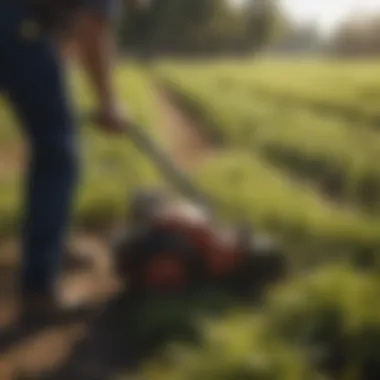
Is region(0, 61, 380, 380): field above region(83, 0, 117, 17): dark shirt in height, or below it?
below

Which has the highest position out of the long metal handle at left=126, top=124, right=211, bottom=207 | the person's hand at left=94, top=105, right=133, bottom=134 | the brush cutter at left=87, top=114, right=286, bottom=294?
the person's hand at left=94, top=105, right=133, bottom=134

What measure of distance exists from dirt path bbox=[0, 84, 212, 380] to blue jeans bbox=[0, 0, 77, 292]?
0.03 metres

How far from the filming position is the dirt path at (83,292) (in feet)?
3.90

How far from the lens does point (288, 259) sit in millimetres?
1235

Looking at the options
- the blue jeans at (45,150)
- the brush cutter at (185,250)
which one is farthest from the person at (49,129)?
the brush cutter at (185,250)

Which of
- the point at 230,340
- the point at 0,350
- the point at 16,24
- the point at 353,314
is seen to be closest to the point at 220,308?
the point at 230,340

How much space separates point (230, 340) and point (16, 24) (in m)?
0.55

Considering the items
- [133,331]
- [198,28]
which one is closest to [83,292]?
[133,331]

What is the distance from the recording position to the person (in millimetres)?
1235

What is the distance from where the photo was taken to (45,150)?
1243mm

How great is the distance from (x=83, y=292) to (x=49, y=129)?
25 cm

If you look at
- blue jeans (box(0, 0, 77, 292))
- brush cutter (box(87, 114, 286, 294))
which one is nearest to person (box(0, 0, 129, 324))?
blue jeans (box(0, 0, 77, 292))

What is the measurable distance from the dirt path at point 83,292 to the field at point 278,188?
0.6 inches

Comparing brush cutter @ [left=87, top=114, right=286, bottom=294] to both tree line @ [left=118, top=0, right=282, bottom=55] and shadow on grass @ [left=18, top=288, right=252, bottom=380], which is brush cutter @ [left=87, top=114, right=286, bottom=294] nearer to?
shadow on grass @ [left=18, top=288, right=252, bottom=380]
